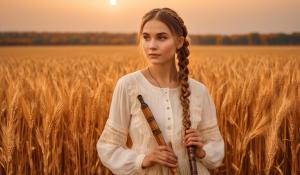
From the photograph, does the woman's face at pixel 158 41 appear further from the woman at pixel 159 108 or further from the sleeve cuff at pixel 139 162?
the sleeve cuff at pixel 139 162

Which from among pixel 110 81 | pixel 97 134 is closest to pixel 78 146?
pixel 97 134

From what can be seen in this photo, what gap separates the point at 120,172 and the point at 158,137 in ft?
0.72

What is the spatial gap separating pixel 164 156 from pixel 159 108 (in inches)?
7.6

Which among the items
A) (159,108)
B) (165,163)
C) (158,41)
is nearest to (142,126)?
(159,108)

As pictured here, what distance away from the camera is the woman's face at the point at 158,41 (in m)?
1.61

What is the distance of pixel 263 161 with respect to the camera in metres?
2.71

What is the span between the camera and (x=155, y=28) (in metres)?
1.62

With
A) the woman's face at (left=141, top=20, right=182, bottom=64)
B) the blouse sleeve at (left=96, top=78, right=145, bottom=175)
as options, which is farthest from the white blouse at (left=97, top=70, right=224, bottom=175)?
the woman's face at (left=141, top=20, right=182, bottom=64)

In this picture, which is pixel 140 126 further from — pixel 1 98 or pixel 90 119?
pixel 1 98

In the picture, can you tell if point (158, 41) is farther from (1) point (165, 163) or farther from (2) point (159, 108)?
(1) point (165, 163)

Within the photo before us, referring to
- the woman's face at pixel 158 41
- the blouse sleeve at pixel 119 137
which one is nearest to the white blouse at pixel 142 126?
the blouse sleeve at pixel 119 137

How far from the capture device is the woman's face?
1.61 m

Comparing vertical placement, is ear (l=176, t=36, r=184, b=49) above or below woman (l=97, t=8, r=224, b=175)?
above

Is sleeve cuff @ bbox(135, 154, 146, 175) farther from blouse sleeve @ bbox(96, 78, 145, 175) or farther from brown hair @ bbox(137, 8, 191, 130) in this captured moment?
brown hair @ bbox(137, 8, 191, 130)
